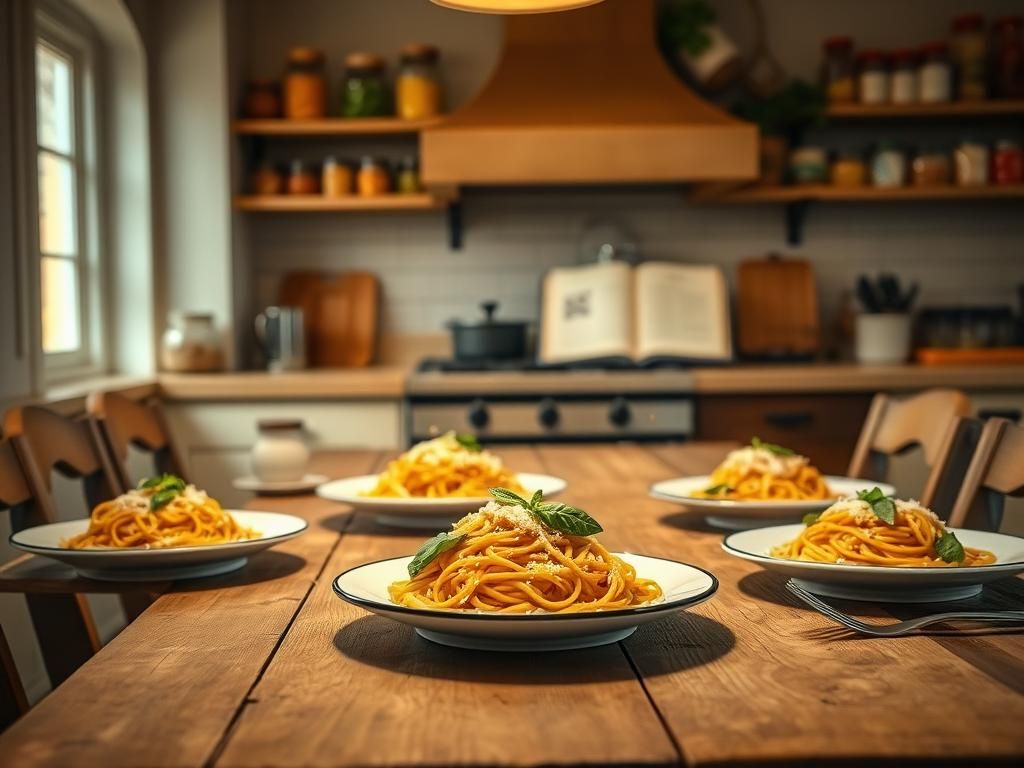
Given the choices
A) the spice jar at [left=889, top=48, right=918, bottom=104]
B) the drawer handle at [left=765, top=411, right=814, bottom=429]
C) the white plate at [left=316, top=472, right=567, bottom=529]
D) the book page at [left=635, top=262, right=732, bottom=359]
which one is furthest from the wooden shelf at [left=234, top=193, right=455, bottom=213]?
the white plate at [left=316, top=472, right=567, bottom=529]

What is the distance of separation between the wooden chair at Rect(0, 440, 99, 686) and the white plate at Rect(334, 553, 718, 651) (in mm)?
720

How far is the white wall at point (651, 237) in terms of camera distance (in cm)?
458

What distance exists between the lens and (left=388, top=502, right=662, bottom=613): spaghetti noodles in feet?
3.42

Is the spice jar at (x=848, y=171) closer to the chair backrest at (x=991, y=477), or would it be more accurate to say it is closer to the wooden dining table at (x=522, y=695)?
the chair backrest at (x=991, y=477)

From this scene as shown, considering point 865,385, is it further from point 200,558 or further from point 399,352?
point 200,558

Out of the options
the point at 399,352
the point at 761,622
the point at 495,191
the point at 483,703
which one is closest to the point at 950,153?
the point at 495,191

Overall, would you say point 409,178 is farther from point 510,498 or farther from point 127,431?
point 510,498

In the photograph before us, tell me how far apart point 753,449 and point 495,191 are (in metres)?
2.92

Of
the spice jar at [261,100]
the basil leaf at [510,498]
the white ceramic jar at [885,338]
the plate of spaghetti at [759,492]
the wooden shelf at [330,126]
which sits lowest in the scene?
the plate of spaghetti at [759,492]

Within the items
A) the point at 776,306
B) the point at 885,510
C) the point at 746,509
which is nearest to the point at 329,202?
the point at 776,306

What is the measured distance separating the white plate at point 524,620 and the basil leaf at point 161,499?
39cm

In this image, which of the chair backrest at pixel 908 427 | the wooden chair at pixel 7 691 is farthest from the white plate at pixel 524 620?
the chair backrest at pixel 908 427

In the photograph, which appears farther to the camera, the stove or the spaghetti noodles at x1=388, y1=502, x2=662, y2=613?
the stove

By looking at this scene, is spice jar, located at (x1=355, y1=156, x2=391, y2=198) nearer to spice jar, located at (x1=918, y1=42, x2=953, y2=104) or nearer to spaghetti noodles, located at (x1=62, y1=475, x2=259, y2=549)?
spice jar, located at (x1=918, y1=42, x2=953, y2=104)
